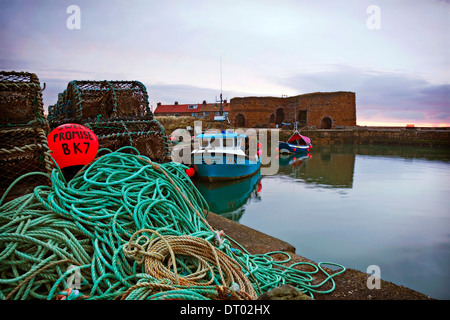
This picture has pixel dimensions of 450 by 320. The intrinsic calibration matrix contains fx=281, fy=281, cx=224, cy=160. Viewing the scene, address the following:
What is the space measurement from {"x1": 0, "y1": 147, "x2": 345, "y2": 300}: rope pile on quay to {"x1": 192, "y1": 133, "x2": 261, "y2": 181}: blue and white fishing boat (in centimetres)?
840

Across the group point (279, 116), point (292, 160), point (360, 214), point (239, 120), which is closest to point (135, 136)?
point (360, 214)

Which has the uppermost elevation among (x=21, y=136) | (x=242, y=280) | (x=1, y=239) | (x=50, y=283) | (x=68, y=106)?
(x=68, y=106)

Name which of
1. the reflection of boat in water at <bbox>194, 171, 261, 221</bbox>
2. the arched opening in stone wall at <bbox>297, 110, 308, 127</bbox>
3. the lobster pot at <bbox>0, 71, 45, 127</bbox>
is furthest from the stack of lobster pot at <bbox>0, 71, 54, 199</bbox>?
the arched opening in stone wall at <bbox>297, 110, 308, 127</bbox>

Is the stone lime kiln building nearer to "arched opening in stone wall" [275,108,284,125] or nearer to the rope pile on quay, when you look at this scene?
"arched opening in stone wall" [275,108,284,125]

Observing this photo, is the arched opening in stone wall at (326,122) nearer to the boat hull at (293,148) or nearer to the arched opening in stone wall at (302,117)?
the arched opening in stone wall at (302,117)

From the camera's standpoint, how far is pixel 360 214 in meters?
8.32

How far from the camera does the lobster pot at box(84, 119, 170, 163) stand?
455 centimetres

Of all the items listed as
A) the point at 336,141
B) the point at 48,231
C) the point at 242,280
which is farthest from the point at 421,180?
the point at 336,141

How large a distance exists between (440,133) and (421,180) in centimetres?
1814

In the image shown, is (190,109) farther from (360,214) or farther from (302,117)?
(360,214)

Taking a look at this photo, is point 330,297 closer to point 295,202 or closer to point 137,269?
point 137,269

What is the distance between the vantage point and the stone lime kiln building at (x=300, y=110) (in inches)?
1396
